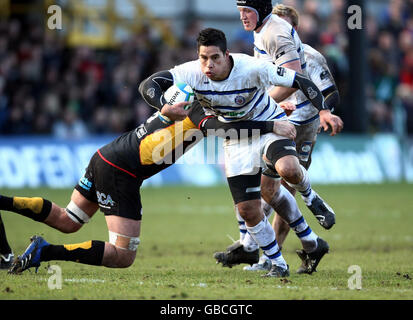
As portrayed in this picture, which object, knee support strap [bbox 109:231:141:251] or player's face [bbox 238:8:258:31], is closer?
knee support strap [bbox 109:231:141:251]

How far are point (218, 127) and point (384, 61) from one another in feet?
51.7

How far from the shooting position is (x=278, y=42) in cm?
806

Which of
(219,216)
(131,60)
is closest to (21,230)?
(219,216)

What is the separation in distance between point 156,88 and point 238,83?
76 centimetres

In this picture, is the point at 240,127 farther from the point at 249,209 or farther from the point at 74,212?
the point at 74,212

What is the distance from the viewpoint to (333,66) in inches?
811

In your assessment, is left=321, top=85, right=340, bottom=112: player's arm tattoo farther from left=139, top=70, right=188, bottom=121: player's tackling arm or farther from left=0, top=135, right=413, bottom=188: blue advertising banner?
left=0, top=135, right=413, bottom=188: blue advertising banner

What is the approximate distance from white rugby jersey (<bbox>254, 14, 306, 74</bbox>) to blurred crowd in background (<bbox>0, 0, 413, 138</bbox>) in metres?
11.1

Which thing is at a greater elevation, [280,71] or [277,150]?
[280,71]

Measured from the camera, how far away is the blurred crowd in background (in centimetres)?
1895

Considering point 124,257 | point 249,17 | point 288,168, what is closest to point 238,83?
point 288,168

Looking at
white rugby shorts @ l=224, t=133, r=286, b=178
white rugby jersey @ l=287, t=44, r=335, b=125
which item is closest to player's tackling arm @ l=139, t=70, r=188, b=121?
white rugby shorts @ l=224, t=133, r=286, b=178

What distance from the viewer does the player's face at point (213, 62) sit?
713cm
